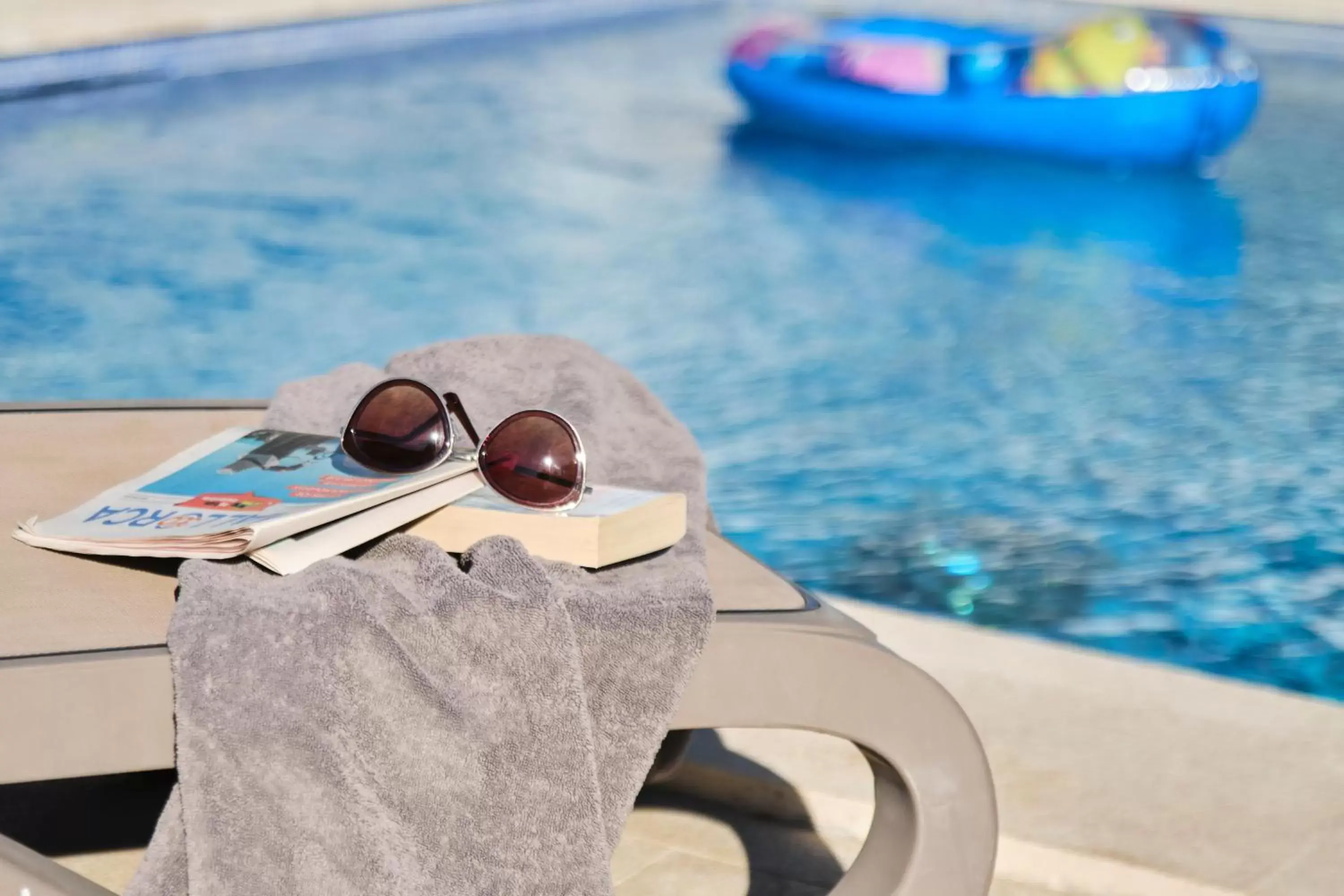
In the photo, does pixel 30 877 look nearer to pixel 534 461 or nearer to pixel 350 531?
pixel 350 531

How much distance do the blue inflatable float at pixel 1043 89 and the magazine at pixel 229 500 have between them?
23.0 ft

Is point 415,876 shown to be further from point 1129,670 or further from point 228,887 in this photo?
point 1129,670

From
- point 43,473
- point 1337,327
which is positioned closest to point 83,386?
point 43,473

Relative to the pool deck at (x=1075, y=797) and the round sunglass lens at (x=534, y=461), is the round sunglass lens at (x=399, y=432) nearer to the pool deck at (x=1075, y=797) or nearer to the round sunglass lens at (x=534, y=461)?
the round sunglass lens at (x=534, y=461)

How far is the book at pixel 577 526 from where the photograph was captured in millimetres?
1345

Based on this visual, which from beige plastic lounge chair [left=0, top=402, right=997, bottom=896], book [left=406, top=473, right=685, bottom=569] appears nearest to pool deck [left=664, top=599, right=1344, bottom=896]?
beige plastic lounge chair [left=0, top=402, right=997, bottom=896]

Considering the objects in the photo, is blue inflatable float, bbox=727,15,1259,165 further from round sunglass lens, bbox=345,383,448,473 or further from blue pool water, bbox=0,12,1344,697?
round sunglass lens, bbox=345,383,448,473

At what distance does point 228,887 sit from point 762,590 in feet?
1.87

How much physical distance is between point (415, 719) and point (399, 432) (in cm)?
35

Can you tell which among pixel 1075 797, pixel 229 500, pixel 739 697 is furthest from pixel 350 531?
pixel 1075 797

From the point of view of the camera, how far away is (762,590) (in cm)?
145

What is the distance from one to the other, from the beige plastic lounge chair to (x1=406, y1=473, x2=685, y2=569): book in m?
0.09

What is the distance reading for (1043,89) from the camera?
793 cm

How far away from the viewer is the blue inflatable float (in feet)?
25.8
